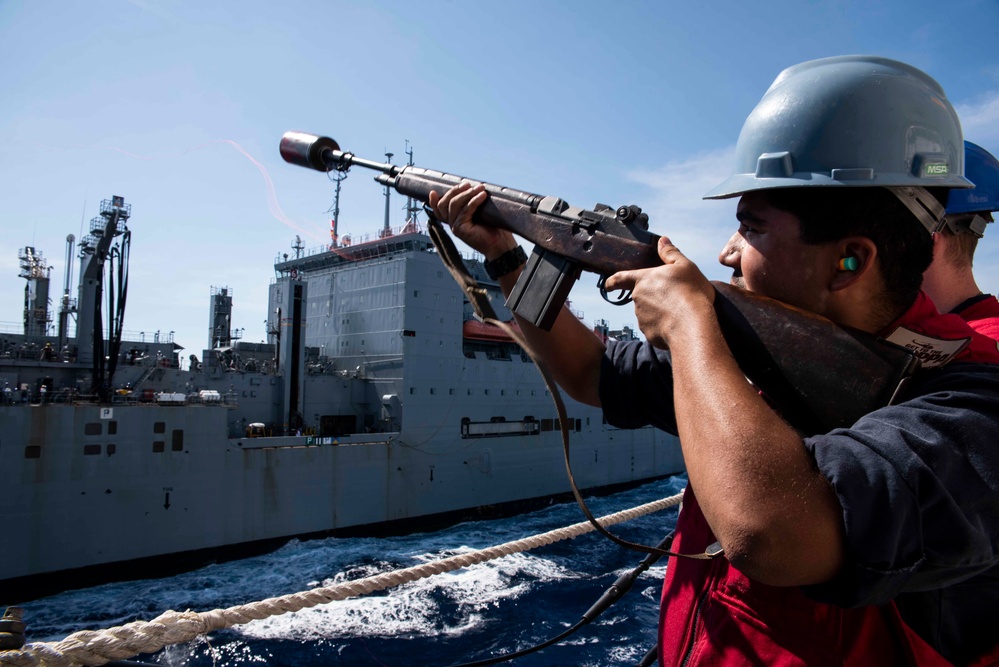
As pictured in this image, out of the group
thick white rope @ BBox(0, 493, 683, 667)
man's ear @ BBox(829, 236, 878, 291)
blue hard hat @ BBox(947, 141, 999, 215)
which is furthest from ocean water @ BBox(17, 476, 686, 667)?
man's ear @ BBox(829, 236, 878, 291)

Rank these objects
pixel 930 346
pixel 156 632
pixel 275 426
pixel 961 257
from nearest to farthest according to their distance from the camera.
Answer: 1. pixel 930 346
2. pixel 961 257
3. pixel 156 632
4. pixel 275 426

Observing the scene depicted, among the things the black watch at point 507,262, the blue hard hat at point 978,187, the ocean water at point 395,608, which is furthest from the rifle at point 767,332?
the ocean water at point 395,608

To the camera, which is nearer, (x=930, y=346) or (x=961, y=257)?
(x=930, y=346)

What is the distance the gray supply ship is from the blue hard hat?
16159mm

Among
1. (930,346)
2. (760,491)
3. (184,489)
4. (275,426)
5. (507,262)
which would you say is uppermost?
(507,262)

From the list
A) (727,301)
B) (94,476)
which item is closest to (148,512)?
(94,476)

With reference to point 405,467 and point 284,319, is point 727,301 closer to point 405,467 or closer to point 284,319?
point 405,467

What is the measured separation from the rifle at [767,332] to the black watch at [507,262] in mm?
197

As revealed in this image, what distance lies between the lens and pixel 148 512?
13.8 m

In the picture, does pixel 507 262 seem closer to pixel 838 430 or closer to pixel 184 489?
pixel 838 430

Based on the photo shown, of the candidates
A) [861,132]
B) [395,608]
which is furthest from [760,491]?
[395,608]

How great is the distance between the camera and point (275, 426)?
1795 centimetres

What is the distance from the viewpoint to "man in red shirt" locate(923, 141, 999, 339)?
1333 millimetres

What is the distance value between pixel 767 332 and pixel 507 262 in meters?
1.11
